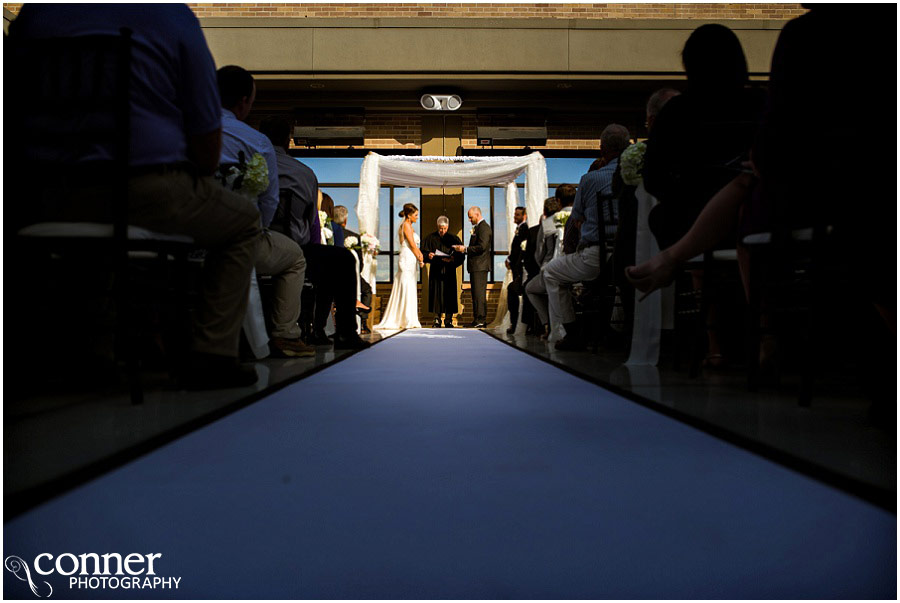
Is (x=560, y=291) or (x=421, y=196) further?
(x=421, y=196)

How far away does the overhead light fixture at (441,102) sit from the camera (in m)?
8.88

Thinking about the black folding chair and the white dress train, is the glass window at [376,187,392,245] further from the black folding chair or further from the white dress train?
the black folding chair

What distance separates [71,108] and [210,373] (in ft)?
2.65

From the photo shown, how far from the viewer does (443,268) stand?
30.9 feet

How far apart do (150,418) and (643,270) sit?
1505 mm

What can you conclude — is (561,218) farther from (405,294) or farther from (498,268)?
(498,268)

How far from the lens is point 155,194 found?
176cm

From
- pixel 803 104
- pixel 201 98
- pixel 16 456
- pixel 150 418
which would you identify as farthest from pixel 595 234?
pixel 16 456

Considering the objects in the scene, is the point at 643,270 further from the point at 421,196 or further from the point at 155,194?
the point at 421,196

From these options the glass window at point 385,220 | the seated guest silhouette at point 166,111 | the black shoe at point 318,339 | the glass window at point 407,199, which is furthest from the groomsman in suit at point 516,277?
the seated guest silhouette at point 166,111

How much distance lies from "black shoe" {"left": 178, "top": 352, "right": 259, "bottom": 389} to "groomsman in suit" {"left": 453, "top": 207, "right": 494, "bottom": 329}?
6.89 m

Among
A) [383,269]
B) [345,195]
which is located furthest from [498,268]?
[345,195]

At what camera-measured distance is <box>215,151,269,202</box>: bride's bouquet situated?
2.69 metres

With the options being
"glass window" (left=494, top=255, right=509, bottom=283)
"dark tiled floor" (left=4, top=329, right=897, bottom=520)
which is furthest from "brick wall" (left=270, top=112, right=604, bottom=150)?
"dark tiled floor" (left=4, top=329, right=897, bottom=520)
